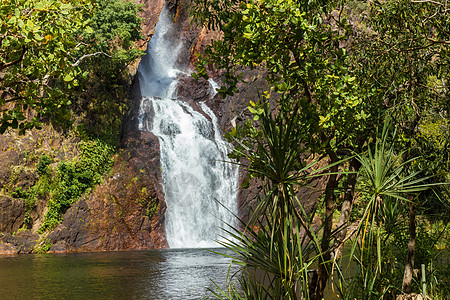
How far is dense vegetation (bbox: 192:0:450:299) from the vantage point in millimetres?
4812

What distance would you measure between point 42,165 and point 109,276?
13.7 m

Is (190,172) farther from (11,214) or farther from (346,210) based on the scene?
(346,210)

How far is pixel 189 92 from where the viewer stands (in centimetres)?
3972

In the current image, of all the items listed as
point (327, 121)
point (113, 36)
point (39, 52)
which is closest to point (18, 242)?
point (113, 36)

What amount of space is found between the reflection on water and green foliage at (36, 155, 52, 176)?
6654 millimetres

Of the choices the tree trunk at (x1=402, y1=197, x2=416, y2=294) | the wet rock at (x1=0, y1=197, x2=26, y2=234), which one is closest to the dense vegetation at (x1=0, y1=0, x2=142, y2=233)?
the wet rock at (x1=0, y1=197, x2=26, y2=234)

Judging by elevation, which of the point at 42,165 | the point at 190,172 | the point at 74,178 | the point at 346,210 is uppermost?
the point at 190,172

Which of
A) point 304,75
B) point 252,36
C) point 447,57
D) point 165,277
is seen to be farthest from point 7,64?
point 165,277

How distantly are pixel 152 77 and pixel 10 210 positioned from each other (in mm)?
22377

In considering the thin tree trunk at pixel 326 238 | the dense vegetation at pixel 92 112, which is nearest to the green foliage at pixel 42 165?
the dense vegetation at pixel 92 112

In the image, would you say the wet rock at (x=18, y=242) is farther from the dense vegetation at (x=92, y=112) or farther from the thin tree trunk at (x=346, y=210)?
the thin tree trunk at (x=346, y=210)

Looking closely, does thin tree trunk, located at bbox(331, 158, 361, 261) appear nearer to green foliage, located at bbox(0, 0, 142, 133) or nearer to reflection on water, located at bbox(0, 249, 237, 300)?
green foliage, located at bbox(0, 0, 142, 133)

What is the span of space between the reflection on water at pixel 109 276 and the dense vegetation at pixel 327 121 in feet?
14.3

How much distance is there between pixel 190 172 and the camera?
3108 cm
